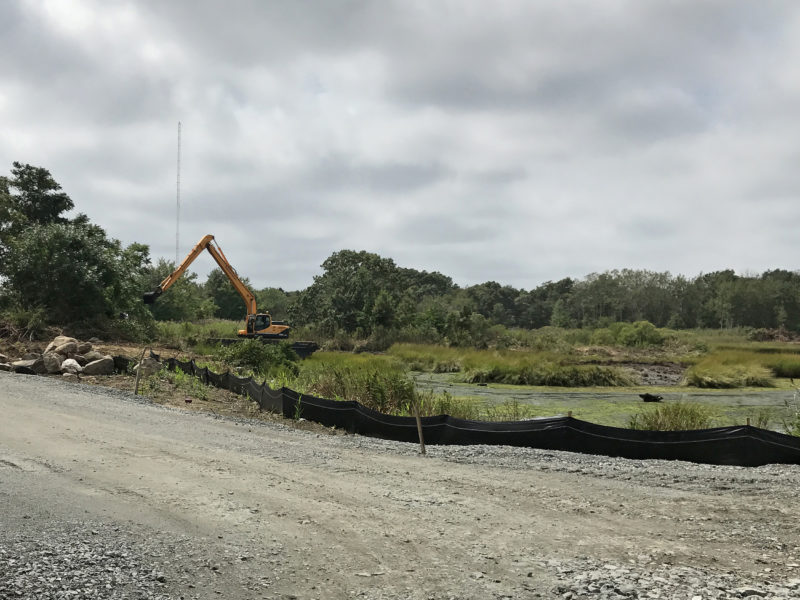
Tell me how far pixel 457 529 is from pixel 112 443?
5.83 metres

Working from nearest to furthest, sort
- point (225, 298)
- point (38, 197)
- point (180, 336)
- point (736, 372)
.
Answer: point (736, 372), point (180, 336), point (38, 197), point (225, 298)

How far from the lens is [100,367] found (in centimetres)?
1702

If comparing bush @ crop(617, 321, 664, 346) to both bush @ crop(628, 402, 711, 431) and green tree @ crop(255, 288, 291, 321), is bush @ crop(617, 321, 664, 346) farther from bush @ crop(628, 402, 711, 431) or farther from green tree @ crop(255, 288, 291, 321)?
green tree @ crop(255, 288, 291, 321)

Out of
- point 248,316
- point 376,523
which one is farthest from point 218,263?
point 376,523

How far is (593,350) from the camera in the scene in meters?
41.8

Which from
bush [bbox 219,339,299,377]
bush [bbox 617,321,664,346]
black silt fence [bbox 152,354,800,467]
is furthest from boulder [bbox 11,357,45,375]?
bush [bbox 617,321,664,346]

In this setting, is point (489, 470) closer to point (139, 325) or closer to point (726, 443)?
point (726, 443)

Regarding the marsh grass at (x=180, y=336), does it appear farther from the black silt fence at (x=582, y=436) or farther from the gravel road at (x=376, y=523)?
the gravel road at (x=376, y=523)

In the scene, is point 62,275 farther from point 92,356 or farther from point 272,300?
point 272,300

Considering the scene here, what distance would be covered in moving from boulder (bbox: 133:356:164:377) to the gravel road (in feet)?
24.5

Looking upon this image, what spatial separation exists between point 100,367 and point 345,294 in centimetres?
3189

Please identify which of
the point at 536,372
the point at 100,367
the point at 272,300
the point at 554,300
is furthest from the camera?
the point at 554,300

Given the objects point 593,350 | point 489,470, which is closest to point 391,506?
point 489,470

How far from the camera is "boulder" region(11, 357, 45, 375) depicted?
54.8 feet
